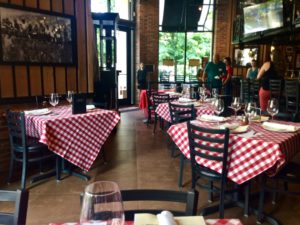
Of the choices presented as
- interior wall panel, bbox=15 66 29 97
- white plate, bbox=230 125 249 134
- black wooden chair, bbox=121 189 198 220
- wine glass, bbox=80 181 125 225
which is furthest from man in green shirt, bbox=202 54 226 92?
wine glass, bbox=80 181 125 225

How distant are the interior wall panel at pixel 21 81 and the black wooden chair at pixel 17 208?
Result: 131 inches

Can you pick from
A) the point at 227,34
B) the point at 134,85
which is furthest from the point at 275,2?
the point at 134,85

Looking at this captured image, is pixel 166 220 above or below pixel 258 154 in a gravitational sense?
above

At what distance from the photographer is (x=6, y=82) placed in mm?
4078

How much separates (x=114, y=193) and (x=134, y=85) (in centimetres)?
940

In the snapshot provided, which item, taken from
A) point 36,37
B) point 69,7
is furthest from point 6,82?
point 69,7

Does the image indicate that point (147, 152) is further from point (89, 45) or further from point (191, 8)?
point (191, 8)

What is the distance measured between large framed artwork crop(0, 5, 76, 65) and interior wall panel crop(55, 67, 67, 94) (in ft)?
0.44

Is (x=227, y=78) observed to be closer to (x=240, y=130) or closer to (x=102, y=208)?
(x=240, y=130)

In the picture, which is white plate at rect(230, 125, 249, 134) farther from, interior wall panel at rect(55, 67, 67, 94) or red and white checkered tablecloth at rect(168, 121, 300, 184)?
interior wall panel at rect(55, 67, 67, 94)

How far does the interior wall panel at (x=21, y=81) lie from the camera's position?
13.9 feet

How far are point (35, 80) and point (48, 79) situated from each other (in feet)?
0.78

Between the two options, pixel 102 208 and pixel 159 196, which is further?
pixel 159 196

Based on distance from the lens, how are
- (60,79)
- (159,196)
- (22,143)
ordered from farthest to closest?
1. (60,79)
2. (22,143)
3. (159,196)
